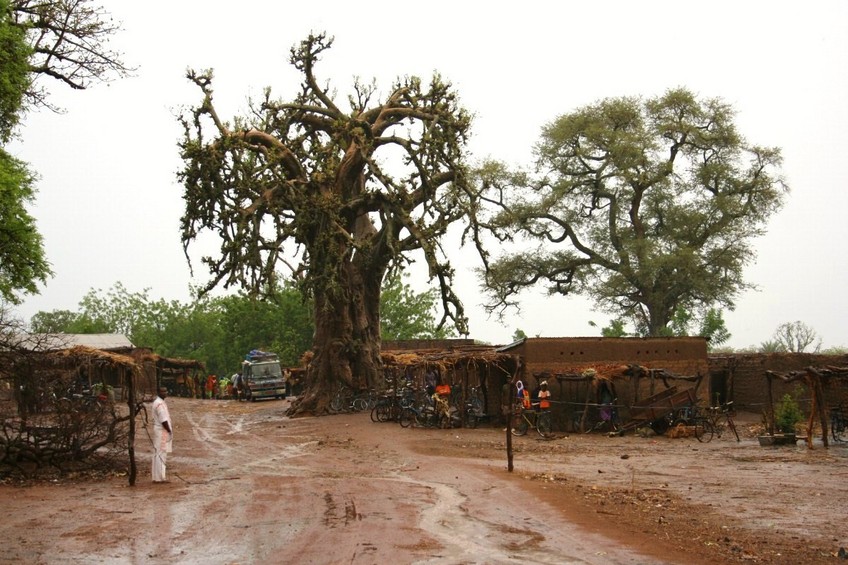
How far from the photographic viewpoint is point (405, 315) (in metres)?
77.6

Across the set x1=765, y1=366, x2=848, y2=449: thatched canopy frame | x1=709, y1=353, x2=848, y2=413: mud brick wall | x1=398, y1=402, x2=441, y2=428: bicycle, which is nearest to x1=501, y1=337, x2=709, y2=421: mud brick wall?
x1=398, y1=402, x2=441, y2=428: bicycle

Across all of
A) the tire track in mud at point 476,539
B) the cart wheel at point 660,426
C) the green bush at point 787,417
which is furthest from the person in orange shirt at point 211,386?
the tire track in mud at point 476,539

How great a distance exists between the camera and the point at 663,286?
1999 inches

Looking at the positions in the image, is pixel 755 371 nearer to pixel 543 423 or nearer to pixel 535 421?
pixel 535 421

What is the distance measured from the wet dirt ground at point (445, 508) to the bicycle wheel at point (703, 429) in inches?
121

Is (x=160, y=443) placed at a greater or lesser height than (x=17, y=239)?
lesser

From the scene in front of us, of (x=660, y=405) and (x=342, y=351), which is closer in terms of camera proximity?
(x=660, y=405)

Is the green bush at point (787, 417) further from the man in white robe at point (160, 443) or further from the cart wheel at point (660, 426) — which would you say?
the man in white robe at point (160, 443)

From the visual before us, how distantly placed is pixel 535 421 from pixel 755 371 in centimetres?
1127

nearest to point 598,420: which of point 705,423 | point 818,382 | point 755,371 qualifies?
point 705,423

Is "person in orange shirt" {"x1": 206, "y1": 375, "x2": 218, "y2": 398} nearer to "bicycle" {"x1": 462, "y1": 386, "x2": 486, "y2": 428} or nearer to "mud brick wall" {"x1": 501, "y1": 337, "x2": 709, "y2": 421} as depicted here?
"bicycle" {"x1": 462, "y1": 386, "x2": 486, "y2": 428}

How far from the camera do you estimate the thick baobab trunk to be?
1405 inches

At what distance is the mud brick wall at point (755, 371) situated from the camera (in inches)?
1335

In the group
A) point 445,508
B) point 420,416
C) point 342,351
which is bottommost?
point 445,508
